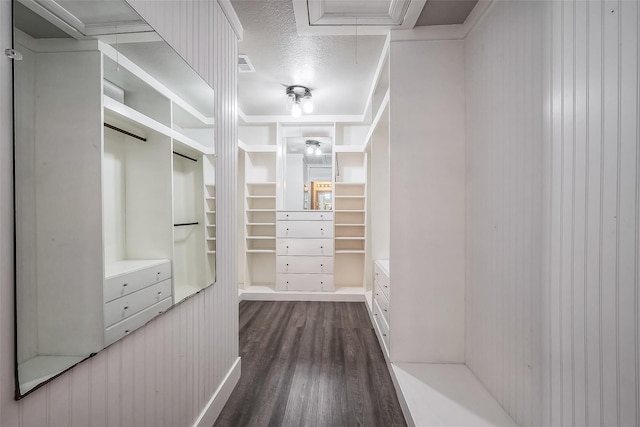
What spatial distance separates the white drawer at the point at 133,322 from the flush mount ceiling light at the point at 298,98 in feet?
8.36

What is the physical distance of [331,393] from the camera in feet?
6.26

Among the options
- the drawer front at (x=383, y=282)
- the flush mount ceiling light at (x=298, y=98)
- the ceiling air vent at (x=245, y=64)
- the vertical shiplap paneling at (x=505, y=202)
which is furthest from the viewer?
the flush mount ceiling light at (x=298, y=98)

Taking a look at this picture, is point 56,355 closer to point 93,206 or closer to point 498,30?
point 93,206

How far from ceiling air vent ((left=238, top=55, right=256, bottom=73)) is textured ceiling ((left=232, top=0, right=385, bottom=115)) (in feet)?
0.14

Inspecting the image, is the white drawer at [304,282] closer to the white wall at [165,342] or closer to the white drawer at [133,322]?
the white wall at [165,342]

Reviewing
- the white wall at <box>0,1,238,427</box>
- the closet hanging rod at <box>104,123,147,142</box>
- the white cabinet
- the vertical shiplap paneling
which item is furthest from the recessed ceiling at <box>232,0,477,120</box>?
the white cabinet

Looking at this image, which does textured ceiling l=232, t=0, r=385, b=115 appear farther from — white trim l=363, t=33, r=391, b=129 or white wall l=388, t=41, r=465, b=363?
white wall l=388, t=41, r=465, b=363

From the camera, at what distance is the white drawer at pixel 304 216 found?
12.7 feet

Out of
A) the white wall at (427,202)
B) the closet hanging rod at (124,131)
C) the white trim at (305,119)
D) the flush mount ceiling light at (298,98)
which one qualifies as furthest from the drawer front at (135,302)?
the white trim at (305,119)

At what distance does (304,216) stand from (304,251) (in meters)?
0.48

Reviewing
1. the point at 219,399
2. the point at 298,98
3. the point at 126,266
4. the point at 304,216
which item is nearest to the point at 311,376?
the point at 219,399

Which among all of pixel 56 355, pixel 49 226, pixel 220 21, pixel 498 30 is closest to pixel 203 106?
pixel 220 21

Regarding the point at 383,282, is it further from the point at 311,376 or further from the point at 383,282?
the point at 311,376

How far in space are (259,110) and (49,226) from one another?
11.6 ft
